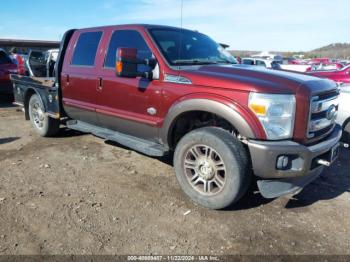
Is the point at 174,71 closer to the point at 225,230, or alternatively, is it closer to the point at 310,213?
the point at 225,230

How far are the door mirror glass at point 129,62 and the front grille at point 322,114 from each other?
1849mm

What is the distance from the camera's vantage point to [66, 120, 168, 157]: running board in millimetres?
4215

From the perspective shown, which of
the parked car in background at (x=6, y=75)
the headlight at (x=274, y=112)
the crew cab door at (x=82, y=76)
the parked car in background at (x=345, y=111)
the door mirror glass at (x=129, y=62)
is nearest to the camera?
the headlight at (x=274, y=112)

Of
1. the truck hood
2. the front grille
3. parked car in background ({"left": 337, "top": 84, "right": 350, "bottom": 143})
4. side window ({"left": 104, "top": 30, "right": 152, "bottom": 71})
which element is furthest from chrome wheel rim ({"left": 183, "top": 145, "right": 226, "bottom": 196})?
parked car in background ({"left": 337, "top": 84, "right": 350, "bottom": 143})

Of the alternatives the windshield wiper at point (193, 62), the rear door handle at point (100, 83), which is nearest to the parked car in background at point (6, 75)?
the rear door handle at point (100, 83)

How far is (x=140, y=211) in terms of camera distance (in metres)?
3.60

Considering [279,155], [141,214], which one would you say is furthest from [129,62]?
[279,155]

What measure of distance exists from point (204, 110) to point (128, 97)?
1.25 m

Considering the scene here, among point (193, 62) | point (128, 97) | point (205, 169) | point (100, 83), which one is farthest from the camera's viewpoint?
point (100, 83)

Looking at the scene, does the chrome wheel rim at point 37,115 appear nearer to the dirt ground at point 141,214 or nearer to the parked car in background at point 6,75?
the dirt ground at point 141,214

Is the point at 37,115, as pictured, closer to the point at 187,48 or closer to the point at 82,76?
the point at 82,76

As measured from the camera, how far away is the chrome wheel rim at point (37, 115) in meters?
6.38

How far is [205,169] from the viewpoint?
12.1 ft

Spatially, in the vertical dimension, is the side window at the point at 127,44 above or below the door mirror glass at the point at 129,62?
above
